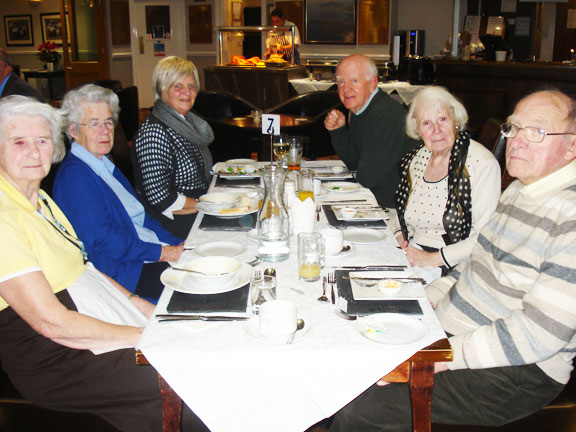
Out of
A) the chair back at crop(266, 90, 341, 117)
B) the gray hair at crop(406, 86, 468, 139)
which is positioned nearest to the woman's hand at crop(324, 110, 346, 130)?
the gray hair at crop(406, 86, 468, 139)

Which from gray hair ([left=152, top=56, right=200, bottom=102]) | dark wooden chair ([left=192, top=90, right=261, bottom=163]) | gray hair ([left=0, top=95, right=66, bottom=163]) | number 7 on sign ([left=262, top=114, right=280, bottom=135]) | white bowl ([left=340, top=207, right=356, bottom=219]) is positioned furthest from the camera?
dark wooden chair ([left=192, top=90, right=261, bottom=163])

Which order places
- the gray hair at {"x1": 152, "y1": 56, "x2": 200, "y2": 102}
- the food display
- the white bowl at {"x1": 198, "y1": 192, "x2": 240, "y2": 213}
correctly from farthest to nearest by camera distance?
the food display < the gray hair at {"x1": 152, "y1": 56, "x2": 200, "y2": 102} < the white bowl at {"x1": 198, "y1": 192, "x2": 240, "y2": 213}

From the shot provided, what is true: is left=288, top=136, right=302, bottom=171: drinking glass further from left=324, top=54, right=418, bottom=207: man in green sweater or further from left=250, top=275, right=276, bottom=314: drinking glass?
left=250, top=275, right=276, bottom=314: drinking glass

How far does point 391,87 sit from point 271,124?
143 inches

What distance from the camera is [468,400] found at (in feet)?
4.56

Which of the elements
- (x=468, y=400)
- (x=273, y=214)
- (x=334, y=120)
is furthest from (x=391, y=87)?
(x=468, y=400)

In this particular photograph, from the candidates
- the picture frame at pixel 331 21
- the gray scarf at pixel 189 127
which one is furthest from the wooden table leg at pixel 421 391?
the picture frame at pixel 331 21

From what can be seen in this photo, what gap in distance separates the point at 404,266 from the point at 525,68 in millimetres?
5585

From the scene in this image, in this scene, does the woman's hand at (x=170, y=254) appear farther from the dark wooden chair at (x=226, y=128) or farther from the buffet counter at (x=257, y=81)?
the buffet counter at (x=257, y=81)

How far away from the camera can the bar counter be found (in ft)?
20.1

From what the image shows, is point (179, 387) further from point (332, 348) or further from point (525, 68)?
point (525, 68)

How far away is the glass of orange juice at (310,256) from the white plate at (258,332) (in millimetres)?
258

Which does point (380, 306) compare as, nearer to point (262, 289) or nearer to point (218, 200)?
point (262, 289)

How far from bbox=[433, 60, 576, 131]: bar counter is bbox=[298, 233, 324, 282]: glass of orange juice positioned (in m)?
5.17
